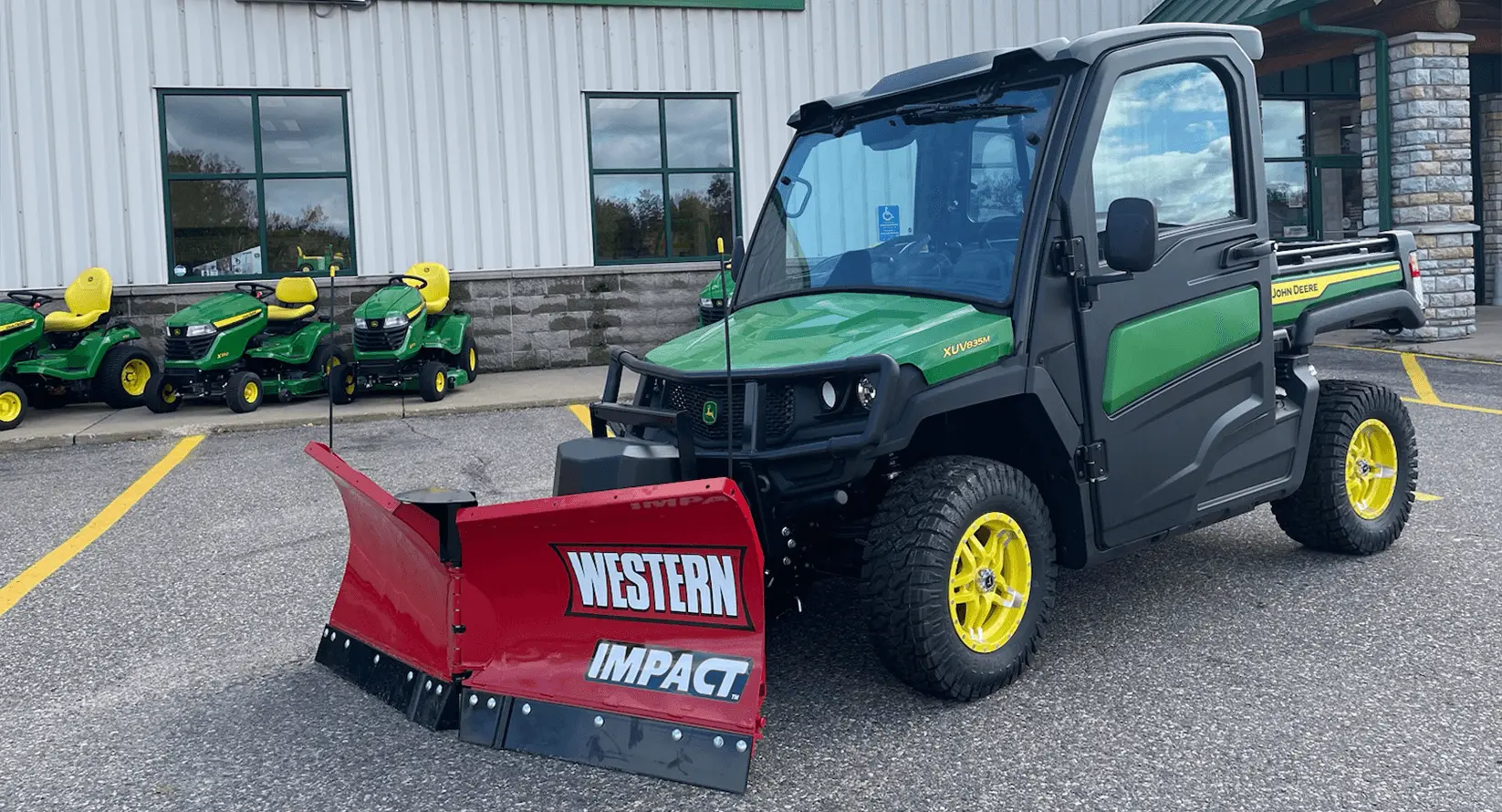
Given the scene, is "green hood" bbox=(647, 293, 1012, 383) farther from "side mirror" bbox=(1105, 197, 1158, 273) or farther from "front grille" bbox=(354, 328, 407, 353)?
"front grille" bbox=(354, 328, 407, 353)

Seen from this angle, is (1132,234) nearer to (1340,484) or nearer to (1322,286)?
(1322,286)

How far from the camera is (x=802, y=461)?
393 cm

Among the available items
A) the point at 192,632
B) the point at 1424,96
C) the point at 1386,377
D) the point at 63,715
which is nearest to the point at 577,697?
the point at 63,715

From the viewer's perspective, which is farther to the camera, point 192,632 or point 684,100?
point 684,100

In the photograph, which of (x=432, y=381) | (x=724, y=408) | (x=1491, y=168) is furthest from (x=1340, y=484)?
(x=1491, y=168)

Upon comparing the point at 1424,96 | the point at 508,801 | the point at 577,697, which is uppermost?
the point at 1424,96

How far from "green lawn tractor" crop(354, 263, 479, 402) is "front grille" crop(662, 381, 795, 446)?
8165 mm

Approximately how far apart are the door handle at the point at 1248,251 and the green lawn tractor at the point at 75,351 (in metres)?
10.5

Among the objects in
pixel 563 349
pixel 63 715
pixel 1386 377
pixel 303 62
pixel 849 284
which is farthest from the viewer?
pixel 563 349

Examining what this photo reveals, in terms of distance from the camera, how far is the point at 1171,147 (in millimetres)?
4637

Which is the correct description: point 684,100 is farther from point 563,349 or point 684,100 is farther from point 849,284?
point 849,284

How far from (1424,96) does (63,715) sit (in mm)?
14577

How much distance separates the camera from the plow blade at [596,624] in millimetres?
3377

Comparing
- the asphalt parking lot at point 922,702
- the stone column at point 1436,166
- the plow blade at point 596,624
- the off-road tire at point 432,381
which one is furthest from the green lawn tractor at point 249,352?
the stone column at point 1436,166
